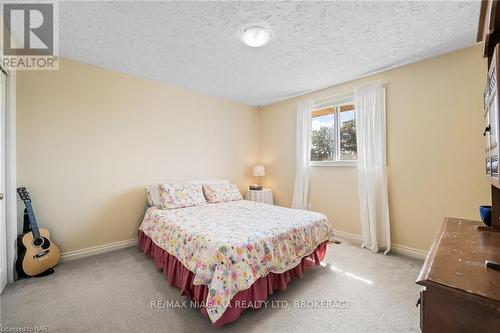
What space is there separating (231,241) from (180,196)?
1578 millimetres

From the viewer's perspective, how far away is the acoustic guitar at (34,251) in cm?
216

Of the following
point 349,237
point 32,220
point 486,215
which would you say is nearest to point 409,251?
point 349,237

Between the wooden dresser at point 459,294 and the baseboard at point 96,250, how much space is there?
3321 millimetres

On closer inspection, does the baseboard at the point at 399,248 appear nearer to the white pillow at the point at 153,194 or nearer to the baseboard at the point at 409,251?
the baseboard at the point at 409,251

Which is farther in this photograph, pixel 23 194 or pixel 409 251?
pixel 409 251

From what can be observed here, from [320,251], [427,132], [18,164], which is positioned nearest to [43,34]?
[18,164]

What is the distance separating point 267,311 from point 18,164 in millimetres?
2951

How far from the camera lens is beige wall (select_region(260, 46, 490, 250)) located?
233 cm

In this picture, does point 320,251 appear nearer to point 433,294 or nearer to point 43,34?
point 433,294

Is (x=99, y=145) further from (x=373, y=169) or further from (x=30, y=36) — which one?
(x=373, y=169)

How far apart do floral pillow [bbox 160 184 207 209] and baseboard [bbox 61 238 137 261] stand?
80cm

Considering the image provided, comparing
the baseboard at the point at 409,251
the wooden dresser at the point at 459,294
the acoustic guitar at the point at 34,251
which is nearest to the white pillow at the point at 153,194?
the acoustic guitar at the point at 34,251

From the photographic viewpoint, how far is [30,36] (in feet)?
7.13

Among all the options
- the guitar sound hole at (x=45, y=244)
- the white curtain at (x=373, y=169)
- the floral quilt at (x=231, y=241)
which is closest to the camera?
the floral quilt at (x=231, y=241)
